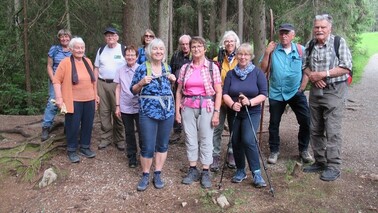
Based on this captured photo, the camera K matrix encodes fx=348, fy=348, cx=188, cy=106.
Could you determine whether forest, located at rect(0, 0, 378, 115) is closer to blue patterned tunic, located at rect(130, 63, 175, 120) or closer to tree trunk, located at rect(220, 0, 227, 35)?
tree trunk, located at rect(220, 0, 227, 35)

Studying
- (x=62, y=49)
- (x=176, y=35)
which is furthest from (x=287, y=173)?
(x=176, y=35)

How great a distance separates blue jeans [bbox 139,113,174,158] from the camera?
4555 mm

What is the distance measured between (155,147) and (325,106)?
250cm

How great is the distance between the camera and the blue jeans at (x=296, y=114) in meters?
5.49

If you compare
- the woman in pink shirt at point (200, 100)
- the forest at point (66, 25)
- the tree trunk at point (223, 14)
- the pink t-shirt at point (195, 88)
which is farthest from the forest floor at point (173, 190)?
the tree trunk at point (223, 14)

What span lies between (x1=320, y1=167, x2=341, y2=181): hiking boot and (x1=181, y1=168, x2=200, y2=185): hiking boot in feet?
5.88

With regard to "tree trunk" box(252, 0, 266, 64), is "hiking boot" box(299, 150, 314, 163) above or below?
below

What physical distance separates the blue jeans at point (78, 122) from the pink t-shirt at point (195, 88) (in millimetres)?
1687

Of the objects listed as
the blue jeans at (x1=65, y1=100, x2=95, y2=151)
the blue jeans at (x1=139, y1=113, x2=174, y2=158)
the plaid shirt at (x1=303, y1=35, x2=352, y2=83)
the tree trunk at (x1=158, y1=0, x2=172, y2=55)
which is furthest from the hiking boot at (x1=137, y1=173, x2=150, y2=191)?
the tree trunk at (x1=158, y1=0, x2=172, y2=55)

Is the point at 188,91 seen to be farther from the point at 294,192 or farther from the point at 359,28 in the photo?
the point at 359,28

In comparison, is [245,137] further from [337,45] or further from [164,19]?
[164,19]

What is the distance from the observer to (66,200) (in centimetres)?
454

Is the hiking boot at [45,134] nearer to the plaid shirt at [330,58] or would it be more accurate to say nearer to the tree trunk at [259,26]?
the plaid shirt at [330,58]

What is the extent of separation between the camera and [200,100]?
15.1 ft
